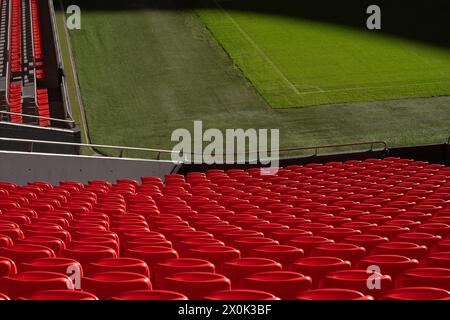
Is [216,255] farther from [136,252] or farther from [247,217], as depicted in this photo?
[247,217]

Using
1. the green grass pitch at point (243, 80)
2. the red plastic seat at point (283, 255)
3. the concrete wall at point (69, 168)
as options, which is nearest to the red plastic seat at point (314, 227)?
the red plastic seat at point (283, 255)

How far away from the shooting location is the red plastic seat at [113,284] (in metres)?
5.25

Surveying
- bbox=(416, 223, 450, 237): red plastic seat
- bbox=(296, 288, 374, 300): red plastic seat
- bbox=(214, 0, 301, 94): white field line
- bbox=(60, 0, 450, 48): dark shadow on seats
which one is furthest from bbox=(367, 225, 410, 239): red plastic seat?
bbox=(60, 0, 450, 48): dark shadow on seats

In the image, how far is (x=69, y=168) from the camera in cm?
1588

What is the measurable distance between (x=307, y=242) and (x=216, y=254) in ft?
4.09

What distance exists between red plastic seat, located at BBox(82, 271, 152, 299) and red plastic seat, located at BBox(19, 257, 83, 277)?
1.32 feet

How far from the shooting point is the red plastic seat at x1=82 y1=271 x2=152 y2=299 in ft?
17.2

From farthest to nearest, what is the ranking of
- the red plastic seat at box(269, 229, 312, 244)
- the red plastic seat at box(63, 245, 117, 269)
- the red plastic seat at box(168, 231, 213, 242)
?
the red plastic seat at box(269, 229, 312, 244), the red plastic seat at box(168, 231, 213, 242), the red plastic seat at box(63, 245, 117, 269)

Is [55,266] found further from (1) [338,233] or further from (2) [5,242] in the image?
(1) [338,233]

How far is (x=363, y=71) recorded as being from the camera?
3134 cm

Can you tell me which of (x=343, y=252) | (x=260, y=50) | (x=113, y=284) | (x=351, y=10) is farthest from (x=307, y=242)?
(x=351, y=10)

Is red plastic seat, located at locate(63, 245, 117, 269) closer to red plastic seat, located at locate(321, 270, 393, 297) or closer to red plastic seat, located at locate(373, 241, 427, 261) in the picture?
red plastic seat, located at locate(321, 270, 393, 297)

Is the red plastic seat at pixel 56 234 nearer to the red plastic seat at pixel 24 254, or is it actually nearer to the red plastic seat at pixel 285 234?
the red plastic seat at pixel 24 254
